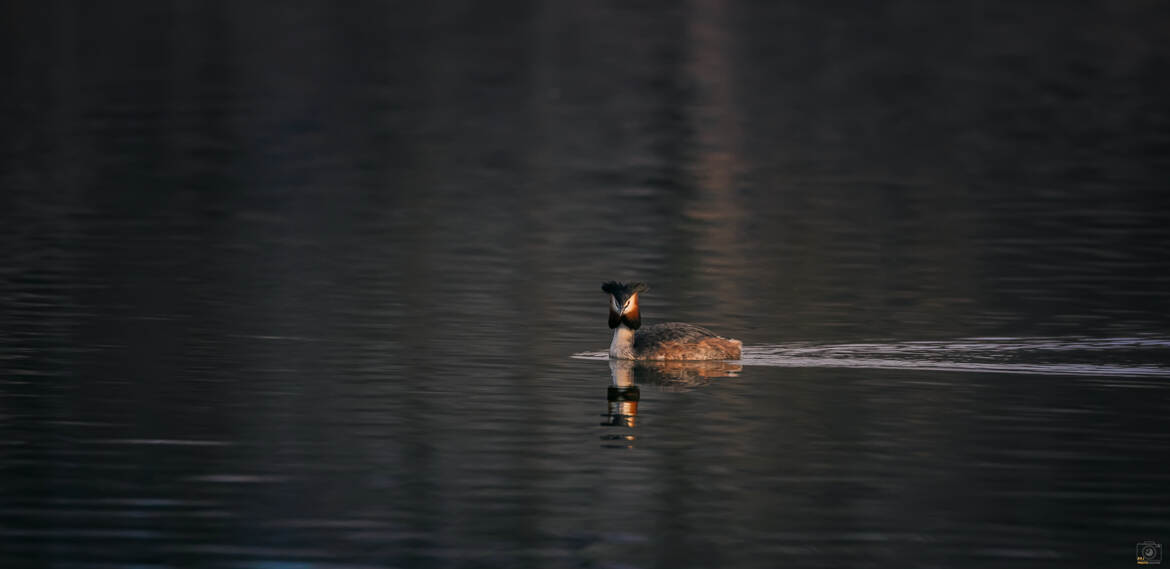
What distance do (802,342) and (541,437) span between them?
21.4 feet

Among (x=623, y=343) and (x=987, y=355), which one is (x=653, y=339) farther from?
(x=987, y=355)

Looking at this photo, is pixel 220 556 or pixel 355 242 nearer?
pixel 220 556

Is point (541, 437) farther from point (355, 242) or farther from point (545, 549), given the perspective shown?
point (355, 242)

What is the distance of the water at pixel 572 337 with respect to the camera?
54.4ft

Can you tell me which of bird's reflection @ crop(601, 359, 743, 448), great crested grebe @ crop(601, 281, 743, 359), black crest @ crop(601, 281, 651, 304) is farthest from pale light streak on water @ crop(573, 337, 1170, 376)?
black crest @ crop(601, 281, 651, 304)

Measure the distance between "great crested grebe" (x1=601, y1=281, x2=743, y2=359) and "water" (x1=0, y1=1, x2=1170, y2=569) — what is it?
1.23ft

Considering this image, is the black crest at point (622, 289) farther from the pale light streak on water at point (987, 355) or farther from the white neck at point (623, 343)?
the pale light streak on water at point (987, 355)

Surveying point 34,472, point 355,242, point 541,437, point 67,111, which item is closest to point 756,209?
point 355,242

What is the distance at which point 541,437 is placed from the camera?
19.7 meters

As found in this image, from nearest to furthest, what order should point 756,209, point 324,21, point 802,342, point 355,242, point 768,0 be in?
point 802,342 < point 355,242 < point 756,209 < point 324,21 < point 768,0

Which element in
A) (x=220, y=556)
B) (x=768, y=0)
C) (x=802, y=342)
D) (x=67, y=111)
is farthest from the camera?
(x=768, y=0)

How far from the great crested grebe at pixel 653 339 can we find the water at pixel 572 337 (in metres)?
0.37

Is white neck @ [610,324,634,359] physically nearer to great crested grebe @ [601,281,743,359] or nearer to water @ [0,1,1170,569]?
great crested grebe @ [601,281,743,359]

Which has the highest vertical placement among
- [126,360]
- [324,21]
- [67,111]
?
[324,21]
